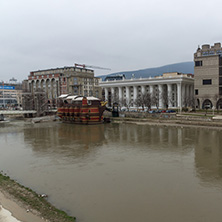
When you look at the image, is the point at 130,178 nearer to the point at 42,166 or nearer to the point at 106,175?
the point at 106,175

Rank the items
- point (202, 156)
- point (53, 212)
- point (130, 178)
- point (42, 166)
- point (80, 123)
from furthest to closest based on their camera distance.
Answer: point (80, 123)
point (202, 156)
point (42, 166)
point (130, 178)
point (53, 212)

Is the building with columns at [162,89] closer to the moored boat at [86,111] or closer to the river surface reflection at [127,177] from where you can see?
Answer: the moored boat at [86,111]

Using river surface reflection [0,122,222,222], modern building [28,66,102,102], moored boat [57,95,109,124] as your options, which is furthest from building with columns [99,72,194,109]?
river surface reflection [0,122,222,222]

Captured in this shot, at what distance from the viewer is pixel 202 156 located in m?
27.0

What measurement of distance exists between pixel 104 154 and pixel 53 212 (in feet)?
52.0

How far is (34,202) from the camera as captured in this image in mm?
14898

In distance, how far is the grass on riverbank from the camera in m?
13.2

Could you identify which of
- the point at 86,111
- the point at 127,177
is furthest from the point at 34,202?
the point at 86,111

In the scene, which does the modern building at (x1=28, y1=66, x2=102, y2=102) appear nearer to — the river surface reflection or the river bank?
the river bank

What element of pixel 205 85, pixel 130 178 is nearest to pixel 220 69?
pixel 205 85

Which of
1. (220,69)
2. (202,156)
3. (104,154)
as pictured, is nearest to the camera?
(202,156)

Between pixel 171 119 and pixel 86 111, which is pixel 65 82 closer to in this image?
pixel 86 111

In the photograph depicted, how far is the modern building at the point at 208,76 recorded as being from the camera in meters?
74.9

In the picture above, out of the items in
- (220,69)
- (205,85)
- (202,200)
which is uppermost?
(220,69)
